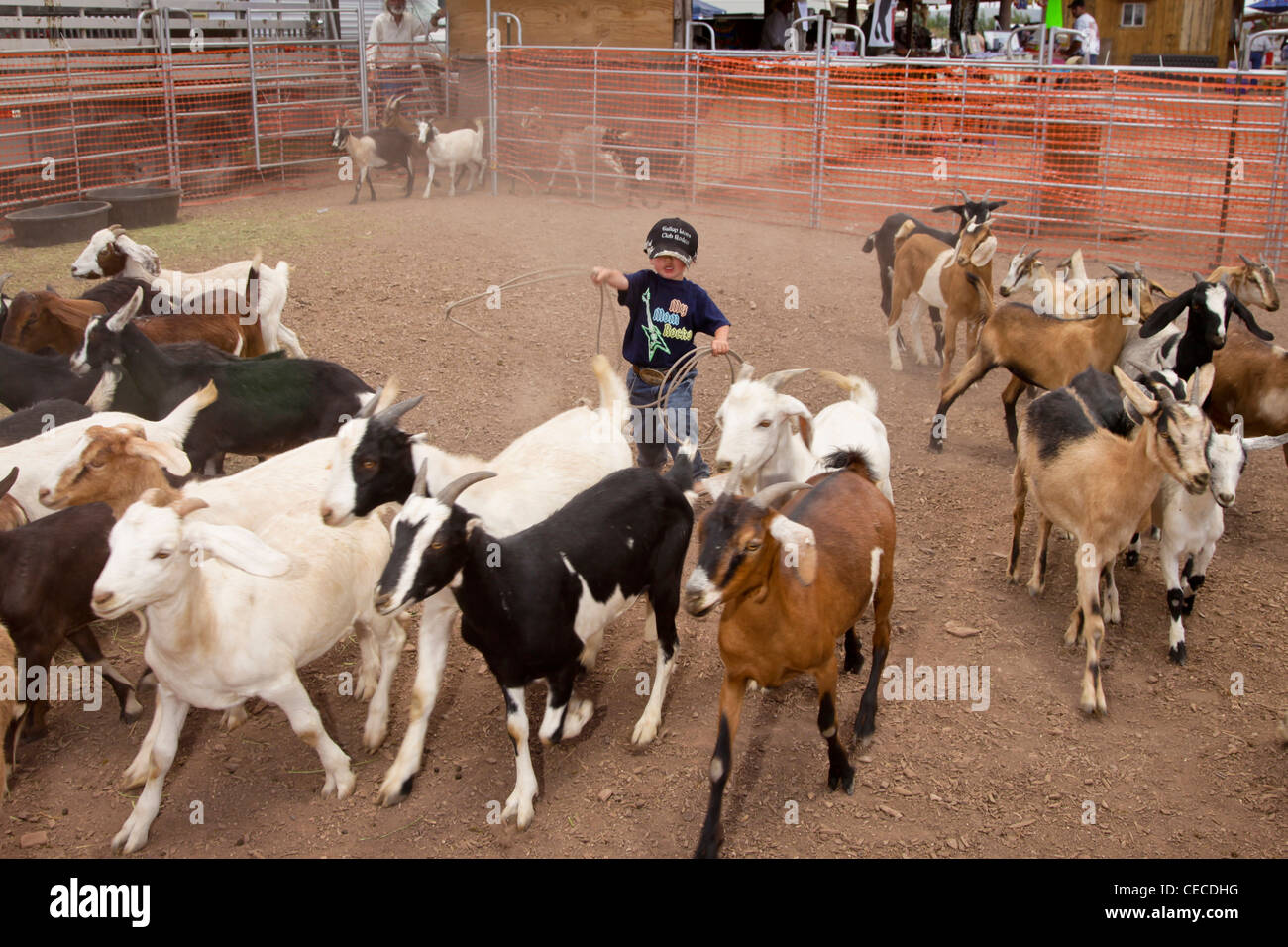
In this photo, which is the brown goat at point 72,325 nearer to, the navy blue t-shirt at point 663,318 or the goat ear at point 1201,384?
the navy blue t-shirt at point 663,318

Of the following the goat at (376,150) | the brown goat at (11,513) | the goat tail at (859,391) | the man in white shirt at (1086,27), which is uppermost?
the man in white shirt at (1086,27)

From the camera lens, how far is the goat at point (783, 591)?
421 centimetres

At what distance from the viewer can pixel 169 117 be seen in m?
15.9

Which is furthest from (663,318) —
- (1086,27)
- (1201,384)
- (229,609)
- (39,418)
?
(1086,27)

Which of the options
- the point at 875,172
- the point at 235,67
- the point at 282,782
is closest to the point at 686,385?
the point at 282,782

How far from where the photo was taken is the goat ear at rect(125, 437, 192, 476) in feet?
17.1

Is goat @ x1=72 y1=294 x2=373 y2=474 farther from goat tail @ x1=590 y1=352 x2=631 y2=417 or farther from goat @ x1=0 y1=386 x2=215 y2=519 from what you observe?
goat tail @ x1=590 y1=352 x2=631 y2=417

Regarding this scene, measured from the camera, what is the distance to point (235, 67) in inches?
676

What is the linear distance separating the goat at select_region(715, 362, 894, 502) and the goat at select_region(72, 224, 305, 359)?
4073 mm

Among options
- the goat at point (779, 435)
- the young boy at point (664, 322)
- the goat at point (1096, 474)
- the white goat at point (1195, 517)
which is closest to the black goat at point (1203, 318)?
the goat at point (1096, 474)

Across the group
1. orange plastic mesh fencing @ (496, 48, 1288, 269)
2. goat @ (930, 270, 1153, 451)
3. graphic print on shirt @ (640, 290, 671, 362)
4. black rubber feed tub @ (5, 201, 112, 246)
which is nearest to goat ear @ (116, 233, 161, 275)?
black rubber feed tub @ (5, 201, 112, 246)

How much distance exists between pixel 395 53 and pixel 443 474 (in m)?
16.6

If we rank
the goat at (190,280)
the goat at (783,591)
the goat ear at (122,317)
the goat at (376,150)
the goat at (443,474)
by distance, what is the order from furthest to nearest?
the goat at (376,150), the goat at (190,280), the goat ear at (122,317), the goat at (443,474), the goat at (783,591)

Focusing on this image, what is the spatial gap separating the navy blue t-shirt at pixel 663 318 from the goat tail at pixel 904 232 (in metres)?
4.51
